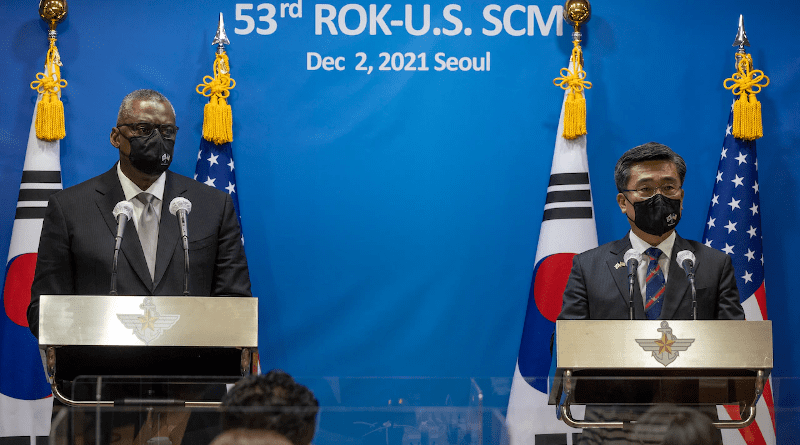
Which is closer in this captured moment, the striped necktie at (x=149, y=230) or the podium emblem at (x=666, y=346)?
the podium emblem at (x=666, y=346)

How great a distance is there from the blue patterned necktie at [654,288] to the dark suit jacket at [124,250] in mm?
1424

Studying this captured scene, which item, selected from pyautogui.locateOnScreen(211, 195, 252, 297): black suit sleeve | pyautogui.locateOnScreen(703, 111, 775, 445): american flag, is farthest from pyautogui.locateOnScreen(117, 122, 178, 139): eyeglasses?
pyautogui.locateOnScreen(703, 111, 775, 445): american flag

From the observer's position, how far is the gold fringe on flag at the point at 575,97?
4.00 meters

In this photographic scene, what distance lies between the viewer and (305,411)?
5.70 ft

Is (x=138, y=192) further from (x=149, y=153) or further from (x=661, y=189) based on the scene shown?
(x=661, y=189)

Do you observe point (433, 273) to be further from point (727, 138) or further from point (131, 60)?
point (131, 60)

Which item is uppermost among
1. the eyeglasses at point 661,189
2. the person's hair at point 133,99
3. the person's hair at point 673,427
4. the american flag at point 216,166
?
the person's hair at point 133,99

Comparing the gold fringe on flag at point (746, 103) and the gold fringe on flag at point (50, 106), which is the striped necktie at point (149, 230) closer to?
the gold fringe on flag at point (50, 106)

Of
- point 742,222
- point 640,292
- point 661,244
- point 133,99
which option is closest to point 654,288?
point 640,292

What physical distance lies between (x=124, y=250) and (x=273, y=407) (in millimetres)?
1376

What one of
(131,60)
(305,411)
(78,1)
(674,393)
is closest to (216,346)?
(305,411)

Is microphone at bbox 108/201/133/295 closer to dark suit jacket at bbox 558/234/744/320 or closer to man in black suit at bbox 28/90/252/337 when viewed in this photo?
man in black suit at bbox 28/90/252/337

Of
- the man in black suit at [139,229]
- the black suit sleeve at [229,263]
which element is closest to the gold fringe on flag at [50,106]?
the man in black suit at [139,229]

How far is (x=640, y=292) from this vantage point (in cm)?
293
